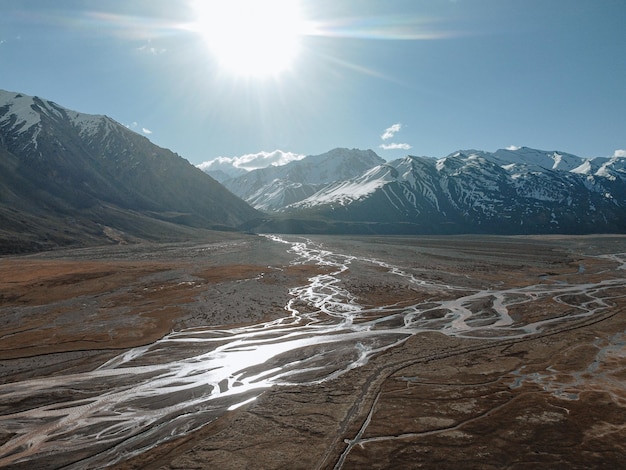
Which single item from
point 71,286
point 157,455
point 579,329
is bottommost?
point 579,329

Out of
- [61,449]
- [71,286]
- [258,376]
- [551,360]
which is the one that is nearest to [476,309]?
[551,360]

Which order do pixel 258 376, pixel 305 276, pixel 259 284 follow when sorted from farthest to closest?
pixel 305 276 → pixel 259 284 → pixel 258 376

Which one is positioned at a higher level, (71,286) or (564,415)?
(71,286)

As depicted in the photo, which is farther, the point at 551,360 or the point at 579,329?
the point at 579,329

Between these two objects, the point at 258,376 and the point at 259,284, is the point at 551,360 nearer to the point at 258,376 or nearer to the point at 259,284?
the point at 258,376

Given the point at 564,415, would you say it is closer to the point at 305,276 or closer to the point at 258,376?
the point at 258,376

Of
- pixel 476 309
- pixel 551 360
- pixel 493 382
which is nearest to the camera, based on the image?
pixel 493 382
